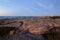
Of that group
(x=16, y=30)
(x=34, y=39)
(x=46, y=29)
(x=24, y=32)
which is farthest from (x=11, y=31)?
(x=46, y=29)

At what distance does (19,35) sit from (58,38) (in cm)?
265

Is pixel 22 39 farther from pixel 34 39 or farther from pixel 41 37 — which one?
pixel 41 37

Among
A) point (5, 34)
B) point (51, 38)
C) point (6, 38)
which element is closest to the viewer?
point (51, 38)

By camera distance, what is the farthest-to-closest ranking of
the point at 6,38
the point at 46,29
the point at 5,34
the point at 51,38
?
the point at 46,29 → the point at 5,34 → the point at 6,38 → the point at 51,38

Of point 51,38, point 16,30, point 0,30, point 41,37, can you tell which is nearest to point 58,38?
point 51,38

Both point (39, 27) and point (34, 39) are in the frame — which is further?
point (39, 27)

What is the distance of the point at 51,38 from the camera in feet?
23.3

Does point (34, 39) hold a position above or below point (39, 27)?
below

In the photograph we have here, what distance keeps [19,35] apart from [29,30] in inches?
50.5

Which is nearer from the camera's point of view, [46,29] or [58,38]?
[58,38]

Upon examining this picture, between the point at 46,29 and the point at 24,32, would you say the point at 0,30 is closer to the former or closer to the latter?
the point at 24,32

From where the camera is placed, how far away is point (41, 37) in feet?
25.8

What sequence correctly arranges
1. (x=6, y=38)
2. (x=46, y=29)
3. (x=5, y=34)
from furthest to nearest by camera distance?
(x=46, y=29) → (x=5, y=34) → (x=6, y=38)

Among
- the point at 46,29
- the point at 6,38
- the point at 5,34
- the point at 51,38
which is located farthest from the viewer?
the point at 46,29
